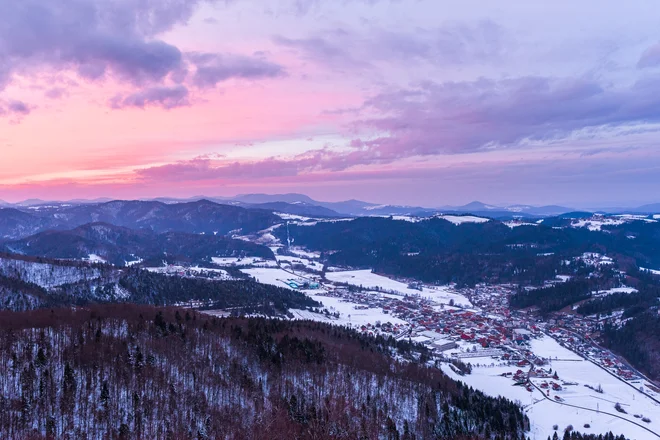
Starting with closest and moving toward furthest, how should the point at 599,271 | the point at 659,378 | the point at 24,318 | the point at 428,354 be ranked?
the point at 24,318 < the point at 659,378 < the point at 428,354 < the point at 599,271

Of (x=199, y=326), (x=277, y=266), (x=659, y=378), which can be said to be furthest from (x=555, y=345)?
(x=277, y=266)

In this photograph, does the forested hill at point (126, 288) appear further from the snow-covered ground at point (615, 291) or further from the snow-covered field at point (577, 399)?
the snow-covered ground at point (615, 291)

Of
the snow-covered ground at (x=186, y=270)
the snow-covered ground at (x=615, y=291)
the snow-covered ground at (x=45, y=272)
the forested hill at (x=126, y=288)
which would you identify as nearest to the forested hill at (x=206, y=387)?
the forested hill at (x=126, y=288)

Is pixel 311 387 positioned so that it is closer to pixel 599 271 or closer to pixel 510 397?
pixel 510 397

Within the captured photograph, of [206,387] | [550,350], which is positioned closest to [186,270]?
[550,350]

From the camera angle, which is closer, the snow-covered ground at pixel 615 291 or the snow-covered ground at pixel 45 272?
the snow-covered ground at pixel 45 272

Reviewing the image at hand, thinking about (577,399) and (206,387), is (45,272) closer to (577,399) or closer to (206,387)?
(206,387)

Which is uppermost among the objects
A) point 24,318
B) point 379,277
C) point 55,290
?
point 24,318
